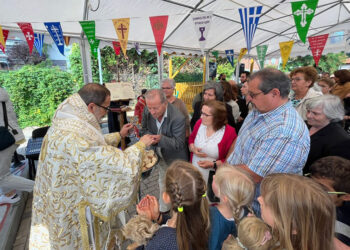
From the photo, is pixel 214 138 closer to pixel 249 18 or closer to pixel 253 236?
pixel 253 236

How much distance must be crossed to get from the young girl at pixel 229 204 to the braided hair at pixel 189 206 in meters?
0.10

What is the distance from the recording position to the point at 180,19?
6.68 metres

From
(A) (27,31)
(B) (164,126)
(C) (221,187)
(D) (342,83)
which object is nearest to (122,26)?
(A) (27,31)

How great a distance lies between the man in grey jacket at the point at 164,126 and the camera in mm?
2246

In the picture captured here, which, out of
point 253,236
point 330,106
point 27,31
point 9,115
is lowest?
point 253,236

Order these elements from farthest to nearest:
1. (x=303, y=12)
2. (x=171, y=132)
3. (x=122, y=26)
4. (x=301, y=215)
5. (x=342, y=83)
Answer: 1. (x=122, y=26)
2. (x=303, y=12)
3. (x=342, y=83)
4. (x=171, y=132)
5. (x=301, y=215)

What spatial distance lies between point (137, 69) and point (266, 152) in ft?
45.4

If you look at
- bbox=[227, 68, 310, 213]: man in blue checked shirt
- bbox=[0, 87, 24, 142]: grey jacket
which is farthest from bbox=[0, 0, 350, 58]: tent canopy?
bbox=[227, 68, 310, 213]: man in blue checked shirt

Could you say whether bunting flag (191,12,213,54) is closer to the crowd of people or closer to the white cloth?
the white cloth

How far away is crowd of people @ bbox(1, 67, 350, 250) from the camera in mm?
965

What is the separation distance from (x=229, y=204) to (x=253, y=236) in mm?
263

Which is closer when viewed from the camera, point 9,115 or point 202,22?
point 9,115

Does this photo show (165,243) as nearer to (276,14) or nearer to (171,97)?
(171,97)

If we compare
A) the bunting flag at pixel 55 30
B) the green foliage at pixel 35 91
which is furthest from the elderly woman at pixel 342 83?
the green foliage at pixel 35 91
